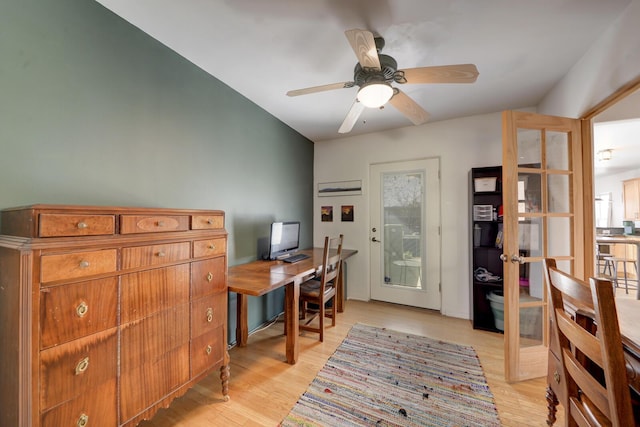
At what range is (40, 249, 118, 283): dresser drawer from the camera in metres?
0.90

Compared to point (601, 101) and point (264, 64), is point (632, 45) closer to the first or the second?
point (601, 101)

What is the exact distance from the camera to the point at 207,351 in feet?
5.01

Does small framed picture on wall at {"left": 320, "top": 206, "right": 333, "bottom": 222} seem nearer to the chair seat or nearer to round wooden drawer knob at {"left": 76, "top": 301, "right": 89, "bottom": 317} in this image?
the chair seat

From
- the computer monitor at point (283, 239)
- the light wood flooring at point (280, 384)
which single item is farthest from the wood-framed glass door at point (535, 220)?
the computer monitor at point (283, 239)

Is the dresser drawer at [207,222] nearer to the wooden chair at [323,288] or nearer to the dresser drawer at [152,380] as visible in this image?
the dresser drawer at [152,380]

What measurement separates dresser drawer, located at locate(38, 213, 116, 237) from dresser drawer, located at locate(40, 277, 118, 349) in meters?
0.21

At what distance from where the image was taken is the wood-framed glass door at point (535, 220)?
1760 millimetres

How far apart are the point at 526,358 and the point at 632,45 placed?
2.16m

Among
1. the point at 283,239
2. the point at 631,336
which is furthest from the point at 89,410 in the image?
the point at 631,336

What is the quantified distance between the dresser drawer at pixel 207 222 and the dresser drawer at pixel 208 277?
216mm

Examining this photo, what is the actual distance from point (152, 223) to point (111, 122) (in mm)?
779

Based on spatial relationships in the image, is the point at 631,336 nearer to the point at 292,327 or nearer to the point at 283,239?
the point at 292,327

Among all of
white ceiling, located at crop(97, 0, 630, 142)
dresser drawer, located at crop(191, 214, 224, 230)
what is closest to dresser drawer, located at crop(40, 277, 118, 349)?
dresser drawer, located at crop(191, 214, 224, 230)

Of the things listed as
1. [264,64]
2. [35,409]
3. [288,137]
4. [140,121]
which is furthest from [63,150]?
[288,137]
